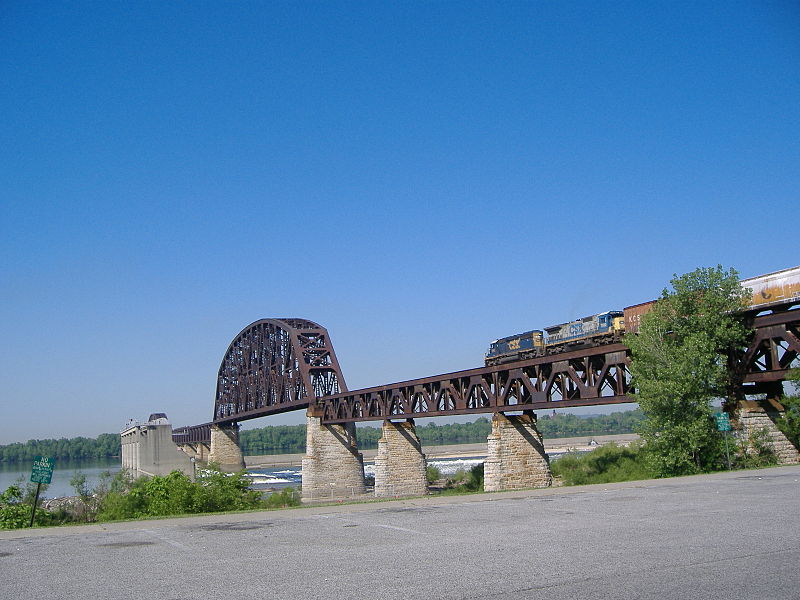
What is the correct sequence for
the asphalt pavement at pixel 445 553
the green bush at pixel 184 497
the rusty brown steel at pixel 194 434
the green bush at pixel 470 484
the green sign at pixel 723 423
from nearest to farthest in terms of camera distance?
the asphalt pavement at pixel 445 553 → the green bush at pixel 184 497 → the green sign at pixel 723 423 → the green bush at pixel 470 484 → the rusty brown steel at pixel 194 434

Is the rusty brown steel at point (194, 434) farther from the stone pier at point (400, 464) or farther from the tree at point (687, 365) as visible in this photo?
the tree at point (687, 365)

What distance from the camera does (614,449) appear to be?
165ft

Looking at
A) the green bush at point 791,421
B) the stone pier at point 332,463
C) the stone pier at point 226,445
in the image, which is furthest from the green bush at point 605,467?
the stone pier at point 226,445

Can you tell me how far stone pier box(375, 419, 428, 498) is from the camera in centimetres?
5881

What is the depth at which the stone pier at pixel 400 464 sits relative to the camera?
58812 millimetres

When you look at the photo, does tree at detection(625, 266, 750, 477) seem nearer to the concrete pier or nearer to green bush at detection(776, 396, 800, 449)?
green bush at detection(776, 396, 800, 449)

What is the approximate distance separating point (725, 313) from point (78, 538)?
94.5 feet

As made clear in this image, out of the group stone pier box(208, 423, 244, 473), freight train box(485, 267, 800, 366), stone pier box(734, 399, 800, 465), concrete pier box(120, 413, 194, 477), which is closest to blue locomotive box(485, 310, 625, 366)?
freight train box(485, 267, 800, 366)

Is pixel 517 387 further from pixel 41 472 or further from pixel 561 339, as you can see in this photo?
pixel 41 472

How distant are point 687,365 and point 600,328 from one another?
55.4 ft

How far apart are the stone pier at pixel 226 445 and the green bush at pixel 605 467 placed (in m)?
95.6

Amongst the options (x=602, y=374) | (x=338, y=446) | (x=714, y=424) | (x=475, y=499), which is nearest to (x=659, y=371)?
(x=714, y=424)

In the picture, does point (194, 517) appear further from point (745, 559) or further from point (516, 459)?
point (516, 459)

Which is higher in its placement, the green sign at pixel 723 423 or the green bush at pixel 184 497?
the green sign at pixel 723 423
